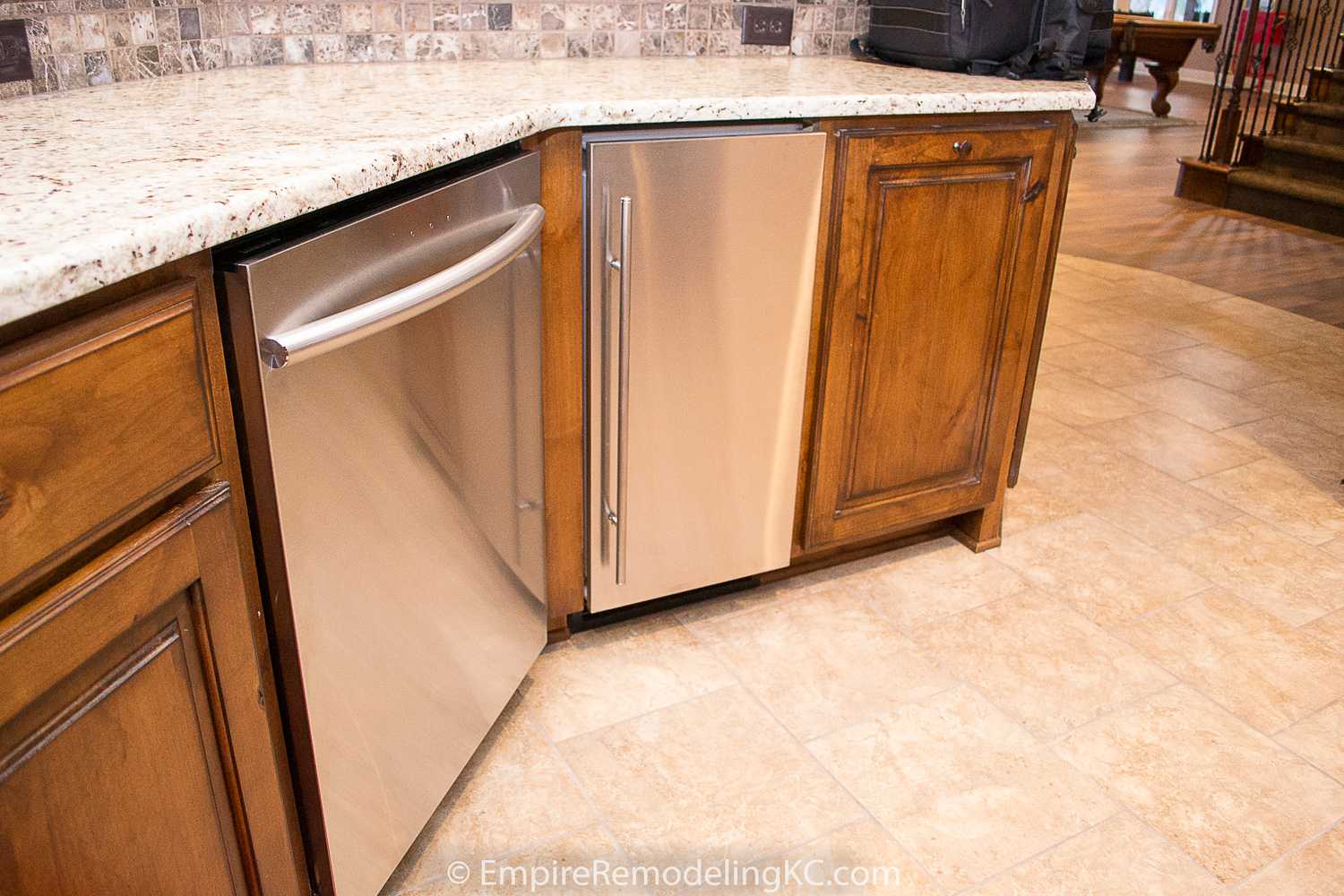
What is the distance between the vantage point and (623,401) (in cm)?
170

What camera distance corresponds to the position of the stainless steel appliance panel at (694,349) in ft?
5.20

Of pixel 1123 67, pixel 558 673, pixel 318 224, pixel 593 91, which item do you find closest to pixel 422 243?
pixel 318 224

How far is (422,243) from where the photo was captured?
3.84ft

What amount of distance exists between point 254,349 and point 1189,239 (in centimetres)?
487

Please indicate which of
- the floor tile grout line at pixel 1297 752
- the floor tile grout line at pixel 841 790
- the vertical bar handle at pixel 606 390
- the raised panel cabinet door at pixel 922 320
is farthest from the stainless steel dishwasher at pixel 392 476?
the floor tile grout line at pixel 1297 752

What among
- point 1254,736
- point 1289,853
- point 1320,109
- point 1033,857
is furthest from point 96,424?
point 1320,109

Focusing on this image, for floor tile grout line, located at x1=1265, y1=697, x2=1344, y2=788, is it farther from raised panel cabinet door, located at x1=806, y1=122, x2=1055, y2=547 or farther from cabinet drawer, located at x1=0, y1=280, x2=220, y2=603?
cabinet drawer, located at x1=0, y1=280, x2=220, y2=603

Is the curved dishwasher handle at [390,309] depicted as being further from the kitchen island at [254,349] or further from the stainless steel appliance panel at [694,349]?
the stainless steel appliance panel at [694,349]

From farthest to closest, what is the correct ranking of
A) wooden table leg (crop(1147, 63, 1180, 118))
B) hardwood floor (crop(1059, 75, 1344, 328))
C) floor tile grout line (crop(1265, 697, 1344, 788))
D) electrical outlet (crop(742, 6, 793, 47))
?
1. wooden table leg (crop(1147, 63, 1180, 118))
2. hardwood floor (crop(1059, 75, 1344, 328))
3. electrical outlet (crop(742, 6, 793, 47))
4. floor tile grout line (crop(1265, 697, 1344, 788))

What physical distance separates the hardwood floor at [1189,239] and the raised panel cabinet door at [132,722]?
4038 mm

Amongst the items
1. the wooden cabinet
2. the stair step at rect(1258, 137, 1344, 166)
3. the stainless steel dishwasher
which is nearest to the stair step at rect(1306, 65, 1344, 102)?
the stair step at rect(1258, 137, 1344, 166)

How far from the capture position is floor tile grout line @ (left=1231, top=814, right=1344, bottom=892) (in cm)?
145

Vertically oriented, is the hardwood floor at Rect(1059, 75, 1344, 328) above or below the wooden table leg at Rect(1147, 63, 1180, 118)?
below

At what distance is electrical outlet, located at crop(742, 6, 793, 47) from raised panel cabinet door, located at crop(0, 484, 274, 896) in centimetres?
170
